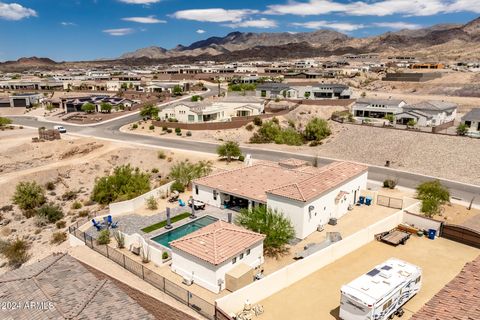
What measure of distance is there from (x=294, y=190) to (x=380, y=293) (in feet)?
40.9

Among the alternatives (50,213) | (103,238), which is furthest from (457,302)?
(50,213)

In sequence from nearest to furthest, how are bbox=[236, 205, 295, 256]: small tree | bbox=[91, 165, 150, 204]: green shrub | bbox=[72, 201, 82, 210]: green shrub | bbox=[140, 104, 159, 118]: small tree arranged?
bbox=[236, 205, 295, 256]: small tree → bbox=[91, 165, 150, 204]: green shrub → bbox=[72, 201, 82, 210]: green shrub → bbox=[140, 104, 159, 118]: small tree

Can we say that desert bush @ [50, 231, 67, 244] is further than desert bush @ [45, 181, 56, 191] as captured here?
No

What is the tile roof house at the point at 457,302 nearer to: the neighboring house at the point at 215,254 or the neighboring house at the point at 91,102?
the neighboring house at the point at 215,254


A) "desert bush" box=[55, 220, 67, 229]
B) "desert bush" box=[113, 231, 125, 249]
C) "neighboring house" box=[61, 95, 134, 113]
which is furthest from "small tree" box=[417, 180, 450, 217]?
"neighboring house" box=[61, 95, 134, 113]

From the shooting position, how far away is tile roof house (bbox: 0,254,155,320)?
57.4 ft

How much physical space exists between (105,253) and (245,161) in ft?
86.5

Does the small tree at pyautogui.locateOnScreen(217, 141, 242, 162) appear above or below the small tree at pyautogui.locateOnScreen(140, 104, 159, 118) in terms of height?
below

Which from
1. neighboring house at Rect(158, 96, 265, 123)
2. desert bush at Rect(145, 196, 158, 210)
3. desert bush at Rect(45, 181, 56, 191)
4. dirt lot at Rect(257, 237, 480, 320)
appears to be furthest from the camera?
neighboring house at Rect(158, 96, 265, 123)

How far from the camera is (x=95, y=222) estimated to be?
32812 mm

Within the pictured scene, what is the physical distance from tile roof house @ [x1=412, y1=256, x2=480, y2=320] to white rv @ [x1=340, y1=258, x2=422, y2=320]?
2166 mm

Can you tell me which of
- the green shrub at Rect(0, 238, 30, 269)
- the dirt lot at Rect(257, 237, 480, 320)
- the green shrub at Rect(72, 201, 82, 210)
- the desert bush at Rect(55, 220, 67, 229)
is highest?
the dirt lot at Rect(257, 237, 480, 320)

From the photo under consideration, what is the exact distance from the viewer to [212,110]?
253ft

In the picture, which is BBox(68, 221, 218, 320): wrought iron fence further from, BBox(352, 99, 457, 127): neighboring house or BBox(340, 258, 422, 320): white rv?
BBox(352, 99, 457, 127): neighboring house
